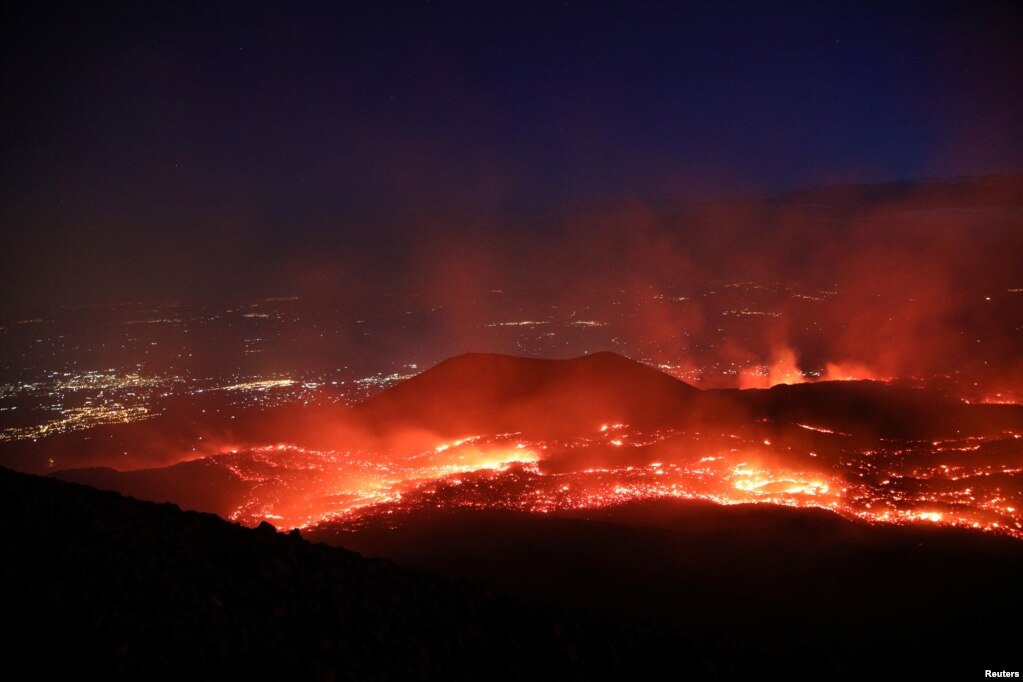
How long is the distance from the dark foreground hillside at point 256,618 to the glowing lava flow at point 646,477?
35.4 ft

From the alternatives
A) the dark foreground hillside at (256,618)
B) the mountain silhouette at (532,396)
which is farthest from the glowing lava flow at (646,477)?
the dark foreground hillside at (256,618)

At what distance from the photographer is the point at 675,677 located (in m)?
5.39

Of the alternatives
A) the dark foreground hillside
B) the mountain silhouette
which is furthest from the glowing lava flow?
the dark foreground hillside

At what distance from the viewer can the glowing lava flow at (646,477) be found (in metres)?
17.8

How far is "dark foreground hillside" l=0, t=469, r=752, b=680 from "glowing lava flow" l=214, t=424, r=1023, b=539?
10802 mm

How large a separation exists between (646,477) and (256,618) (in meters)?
17.1

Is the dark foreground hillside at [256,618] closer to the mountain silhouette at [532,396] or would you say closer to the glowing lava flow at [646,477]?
the glowing lava flow at [646,477]

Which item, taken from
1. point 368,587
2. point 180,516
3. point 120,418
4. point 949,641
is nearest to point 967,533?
point 949,641

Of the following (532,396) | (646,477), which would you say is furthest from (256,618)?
(532,396)

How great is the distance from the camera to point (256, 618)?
5293mm

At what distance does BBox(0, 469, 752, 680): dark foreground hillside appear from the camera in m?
4.54

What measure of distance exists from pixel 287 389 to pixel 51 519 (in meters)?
55.7

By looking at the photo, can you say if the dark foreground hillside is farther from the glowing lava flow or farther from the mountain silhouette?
the mountain silhouette

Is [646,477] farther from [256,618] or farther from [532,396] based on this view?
[256,618]
